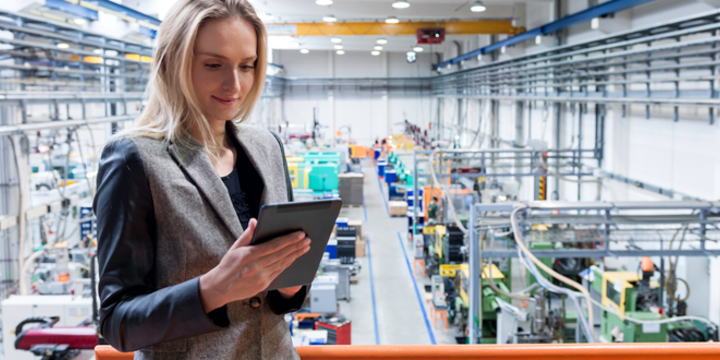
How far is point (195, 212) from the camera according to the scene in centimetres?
82

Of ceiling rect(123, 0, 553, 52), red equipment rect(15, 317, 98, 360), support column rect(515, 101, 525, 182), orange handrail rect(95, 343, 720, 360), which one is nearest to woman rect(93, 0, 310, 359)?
orange handrail rect(95, 343, 720, 360)

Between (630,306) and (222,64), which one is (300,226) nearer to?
(222,64)

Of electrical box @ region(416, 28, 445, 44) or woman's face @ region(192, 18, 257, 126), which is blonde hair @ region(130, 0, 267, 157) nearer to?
woman's face @ region(192, 18, 257, 126)

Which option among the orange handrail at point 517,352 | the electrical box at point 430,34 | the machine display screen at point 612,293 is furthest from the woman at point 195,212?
the electrical box at point 430,34

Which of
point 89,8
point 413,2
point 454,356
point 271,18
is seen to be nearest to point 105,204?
point 454,356

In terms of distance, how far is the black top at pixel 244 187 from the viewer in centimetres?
92

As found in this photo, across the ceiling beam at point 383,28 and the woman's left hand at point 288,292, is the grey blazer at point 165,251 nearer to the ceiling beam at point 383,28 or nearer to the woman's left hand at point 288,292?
the woman's left hand at point 288,292

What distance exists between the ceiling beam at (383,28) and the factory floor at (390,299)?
4770mm

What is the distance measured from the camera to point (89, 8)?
6289mm

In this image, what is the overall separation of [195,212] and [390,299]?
840 cm

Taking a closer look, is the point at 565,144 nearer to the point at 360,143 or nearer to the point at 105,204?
the point at 105,204

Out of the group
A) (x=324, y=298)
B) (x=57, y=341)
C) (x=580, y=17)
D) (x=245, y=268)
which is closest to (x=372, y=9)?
(x=580, y=17)

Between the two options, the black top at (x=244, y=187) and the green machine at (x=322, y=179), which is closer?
the black top at (x=244, y=187)

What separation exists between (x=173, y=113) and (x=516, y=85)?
10983mm
